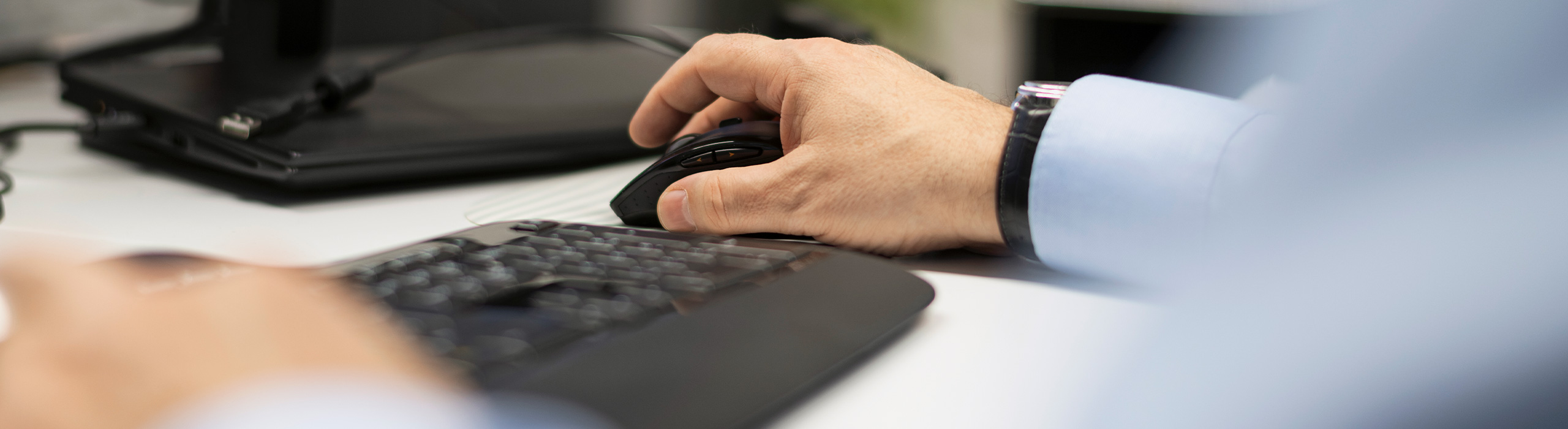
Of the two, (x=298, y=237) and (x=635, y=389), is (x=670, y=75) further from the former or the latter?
(x=635, y=389)

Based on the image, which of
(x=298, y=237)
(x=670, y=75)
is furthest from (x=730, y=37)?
(x=298, y=237)

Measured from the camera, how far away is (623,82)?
862mm

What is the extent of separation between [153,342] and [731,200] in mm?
340

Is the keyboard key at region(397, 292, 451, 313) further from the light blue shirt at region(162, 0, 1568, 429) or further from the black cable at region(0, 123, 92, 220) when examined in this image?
the black cable at region(0, 123, 92, 220)

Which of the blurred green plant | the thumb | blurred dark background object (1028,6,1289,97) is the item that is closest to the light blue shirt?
the thumb

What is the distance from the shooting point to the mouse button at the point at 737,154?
1.77 ft

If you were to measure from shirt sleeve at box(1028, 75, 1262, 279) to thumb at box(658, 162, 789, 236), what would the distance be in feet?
0.48

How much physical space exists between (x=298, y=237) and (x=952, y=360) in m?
0.39

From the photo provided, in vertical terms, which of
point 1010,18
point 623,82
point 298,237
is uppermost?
point 1010,18

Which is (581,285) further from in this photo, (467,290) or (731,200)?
(731,200)

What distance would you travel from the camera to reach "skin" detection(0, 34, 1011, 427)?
7.7 inches

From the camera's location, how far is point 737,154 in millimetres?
544

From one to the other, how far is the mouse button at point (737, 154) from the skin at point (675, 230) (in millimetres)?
19

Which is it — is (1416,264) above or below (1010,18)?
below
